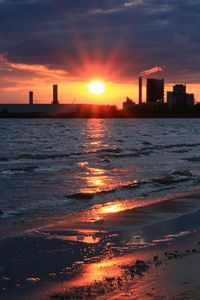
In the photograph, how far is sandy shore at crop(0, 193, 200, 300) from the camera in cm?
745

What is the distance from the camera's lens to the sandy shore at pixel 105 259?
7449 mm

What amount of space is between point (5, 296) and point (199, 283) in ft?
8.57

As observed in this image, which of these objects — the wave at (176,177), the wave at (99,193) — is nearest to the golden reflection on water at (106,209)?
the wave at (99,193)

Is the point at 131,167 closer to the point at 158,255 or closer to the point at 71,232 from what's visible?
the point at 71,232

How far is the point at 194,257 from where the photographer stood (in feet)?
30.6

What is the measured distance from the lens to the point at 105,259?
30.6 ft

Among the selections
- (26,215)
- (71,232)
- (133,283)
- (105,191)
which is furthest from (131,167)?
(133,283)

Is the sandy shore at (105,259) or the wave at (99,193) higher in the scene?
the sandy shore at (105,259)

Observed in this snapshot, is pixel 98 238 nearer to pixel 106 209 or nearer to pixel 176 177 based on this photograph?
pixel 106 209

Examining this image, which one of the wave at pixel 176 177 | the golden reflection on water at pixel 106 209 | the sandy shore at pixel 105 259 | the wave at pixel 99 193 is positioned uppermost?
the sandy shore at pixel 105 259

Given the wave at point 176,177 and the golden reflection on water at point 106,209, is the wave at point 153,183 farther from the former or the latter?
the golden reflection on water at point 106,209

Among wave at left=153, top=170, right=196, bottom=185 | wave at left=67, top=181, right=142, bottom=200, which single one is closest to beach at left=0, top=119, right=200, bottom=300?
wave at left=67, top=181, right=142, bottom=200

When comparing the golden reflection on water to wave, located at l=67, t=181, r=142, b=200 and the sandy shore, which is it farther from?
wave, located at l=67, t=181, r=142, b=200

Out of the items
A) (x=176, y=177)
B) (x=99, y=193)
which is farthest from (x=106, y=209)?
(x=176, y=177)
